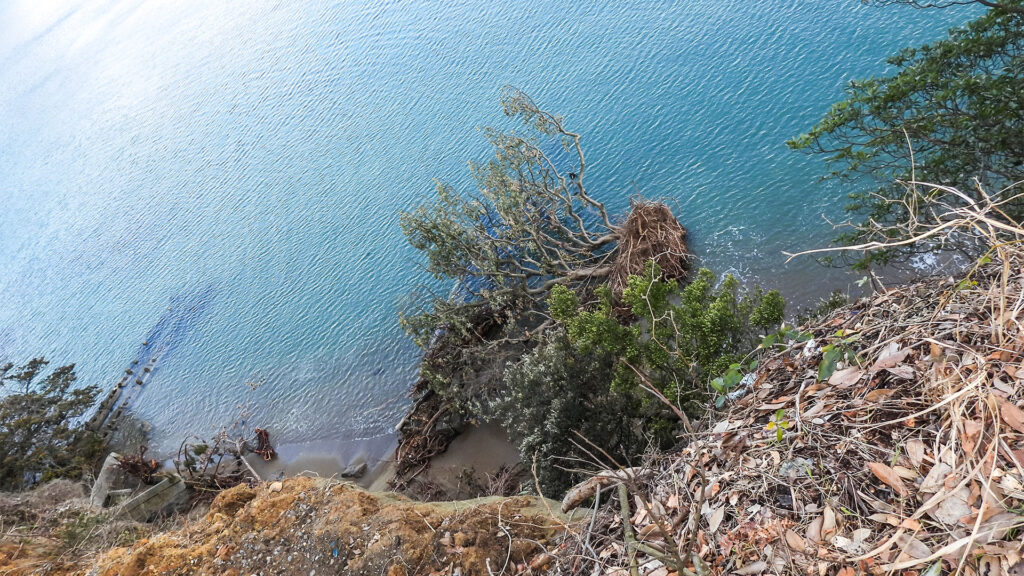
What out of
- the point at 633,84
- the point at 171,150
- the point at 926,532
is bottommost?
the point at 926,532

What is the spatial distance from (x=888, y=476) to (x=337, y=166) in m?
27.5

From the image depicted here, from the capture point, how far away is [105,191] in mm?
32875

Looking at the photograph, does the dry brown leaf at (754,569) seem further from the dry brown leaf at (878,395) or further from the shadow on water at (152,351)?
the shadow on water at (152,351)

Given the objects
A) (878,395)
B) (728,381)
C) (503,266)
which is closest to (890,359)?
(878,395)

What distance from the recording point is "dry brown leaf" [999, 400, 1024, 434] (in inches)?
111

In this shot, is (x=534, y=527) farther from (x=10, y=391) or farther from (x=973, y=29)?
(x=10, y=391)

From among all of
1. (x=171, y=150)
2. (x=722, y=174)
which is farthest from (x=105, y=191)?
(x=722, y=174)

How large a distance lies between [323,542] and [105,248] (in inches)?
1201

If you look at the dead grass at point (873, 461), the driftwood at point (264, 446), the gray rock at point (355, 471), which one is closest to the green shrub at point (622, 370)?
the dead grass at point (873, 461)

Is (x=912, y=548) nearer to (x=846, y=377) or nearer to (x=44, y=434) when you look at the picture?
(x=846, y=377)

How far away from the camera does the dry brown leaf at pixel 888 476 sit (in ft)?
9.95

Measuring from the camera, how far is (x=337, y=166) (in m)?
27.5

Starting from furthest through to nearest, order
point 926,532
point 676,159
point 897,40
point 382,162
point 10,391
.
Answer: point 382,162, point 10,391, point 676,159, point 897,40, point 926,532

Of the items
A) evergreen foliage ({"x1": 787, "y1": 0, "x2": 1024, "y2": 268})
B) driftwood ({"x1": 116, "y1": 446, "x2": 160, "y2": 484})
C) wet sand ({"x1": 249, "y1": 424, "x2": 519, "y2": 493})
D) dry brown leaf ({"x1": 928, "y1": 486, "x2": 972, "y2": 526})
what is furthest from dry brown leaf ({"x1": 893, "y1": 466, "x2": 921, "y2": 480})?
driftwood ({"x1": 116, "y1": 446, "x2": 160, "y2": 484})
